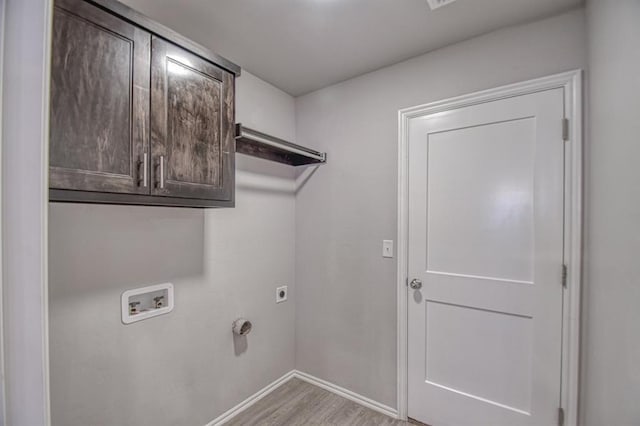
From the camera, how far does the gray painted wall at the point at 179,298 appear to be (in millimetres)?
1349

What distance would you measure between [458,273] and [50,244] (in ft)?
7.04

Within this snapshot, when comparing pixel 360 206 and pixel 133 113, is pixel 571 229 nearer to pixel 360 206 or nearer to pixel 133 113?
pixel 360 206

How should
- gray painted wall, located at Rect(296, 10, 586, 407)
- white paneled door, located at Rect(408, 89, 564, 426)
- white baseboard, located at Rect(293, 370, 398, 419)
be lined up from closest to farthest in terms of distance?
white paneled door, located at Rect(408, 89, 564, 426)
gray painted wall, located at Rect(296, 10, 586, 407)
white baseboard, located at Rect(293, 370, 398, 419)

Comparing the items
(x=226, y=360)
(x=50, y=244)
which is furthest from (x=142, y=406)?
(x=50, y=244)

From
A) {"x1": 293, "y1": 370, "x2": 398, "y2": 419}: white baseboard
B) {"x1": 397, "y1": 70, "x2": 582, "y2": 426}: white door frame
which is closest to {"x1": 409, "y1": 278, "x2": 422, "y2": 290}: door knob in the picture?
{"x1": 397, "y1": 70, "x2": 582, "y2": 426}: white door frame

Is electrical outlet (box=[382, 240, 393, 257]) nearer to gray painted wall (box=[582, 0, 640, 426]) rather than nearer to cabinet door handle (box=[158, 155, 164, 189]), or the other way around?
gray painted wall (box=[582, 0, 640, 426])

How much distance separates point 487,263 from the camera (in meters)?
1.76

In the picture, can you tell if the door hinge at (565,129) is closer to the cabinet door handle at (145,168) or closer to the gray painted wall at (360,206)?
the gray painted wall at (360,206)

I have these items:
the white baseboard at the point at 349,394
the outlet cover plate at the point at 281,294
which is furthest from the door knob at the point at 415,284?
the outlet cover plate at the point at 281,294

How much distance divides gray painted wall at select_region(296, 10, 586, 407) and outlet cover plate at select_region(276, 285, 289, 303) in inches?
5.4

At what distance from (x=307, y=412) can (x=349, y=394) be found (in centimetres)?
37

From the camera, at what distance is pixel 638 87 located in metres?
0.97

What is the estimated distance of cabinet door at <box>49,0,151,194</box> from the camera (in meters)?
1.02

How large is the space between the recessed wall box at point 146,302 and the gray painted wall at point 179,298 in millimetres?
34
